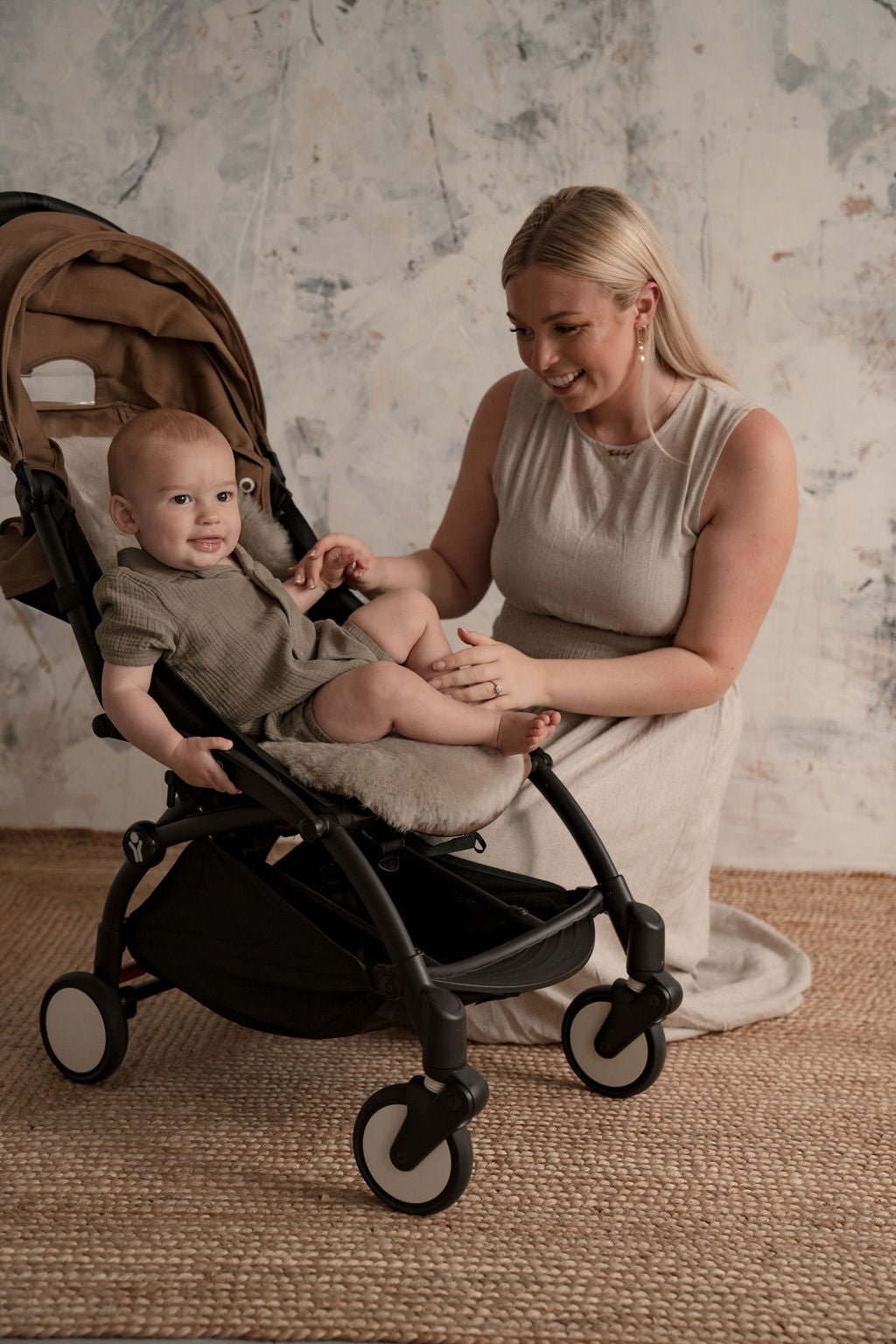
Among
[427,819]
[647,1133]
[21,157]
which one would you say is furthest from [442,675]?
[21,157]

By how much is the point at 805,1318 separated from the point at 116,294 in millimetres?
1579

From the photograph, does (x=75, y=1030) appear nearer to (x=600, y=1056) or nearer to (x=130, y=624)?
(x=130, y=624)

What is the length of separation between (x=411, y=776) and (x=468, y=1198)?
1.75 feet

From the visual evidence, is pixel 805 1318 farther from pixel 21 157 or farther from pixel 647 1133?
pixel 21 157

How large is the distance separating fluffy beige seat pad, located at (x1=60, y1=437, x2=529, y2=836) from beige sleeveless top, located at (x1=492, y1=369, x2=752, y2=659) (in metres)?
0.38

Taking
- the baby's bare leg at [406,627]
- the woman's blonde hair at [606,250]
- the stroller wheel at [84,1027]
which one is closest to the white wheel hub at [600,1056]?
the baby's bare leg at [406,627]

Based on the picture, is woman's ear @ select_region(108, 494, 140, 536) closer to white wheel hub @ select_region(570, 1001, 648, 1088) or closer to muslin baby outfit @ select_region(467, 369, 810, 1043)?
muslin baby outfit @ select_region(467, 369, 810, 1043)

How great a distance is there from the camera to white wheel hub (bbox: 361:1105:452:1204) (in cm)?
146

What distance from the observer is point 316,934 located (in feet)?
4.95

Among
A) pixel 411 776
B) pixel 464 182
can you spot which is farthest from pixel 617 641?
pixel 464 182

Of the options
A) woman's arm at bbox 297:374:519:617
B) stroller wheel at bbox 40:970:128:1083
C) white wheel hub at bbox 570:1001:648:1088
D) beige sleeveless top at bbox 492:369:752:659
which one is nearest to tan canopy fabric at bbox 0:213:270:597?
woman's arm at bbox 297:374:519:617

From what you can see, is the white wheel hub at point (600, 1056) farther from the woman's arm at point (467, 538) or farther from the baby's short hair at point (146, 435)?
the baby's short hair at point (146, 435)

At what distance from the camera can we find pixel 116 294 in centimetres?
179

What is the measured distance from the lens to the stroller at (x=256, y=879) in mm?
1455
